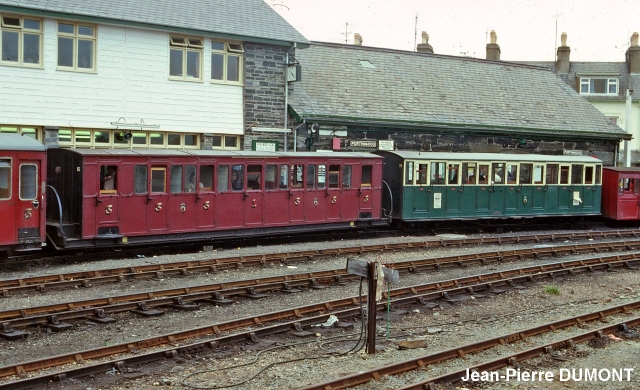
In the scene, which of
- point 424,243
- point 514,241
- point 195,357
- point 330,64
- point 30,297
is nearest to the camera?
point 195,357

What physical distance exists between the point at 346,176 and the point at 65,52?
870 cm

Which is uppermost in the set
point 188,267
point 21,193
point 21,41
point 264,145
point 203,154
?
point 21,41

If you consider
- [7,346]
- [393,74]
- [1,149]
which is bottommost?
[7,346]

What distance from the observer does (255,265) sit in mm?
17141

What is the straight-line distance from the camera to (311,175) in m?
21.8

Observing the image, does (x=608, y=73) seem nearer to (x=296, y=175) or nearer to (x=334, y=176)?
(x=334, y=176)

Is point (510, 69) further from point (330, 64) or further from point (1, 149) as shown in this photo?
point (1, 149)

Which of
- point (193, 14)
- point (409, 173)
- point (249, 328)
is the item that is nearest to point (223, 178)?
point (409, 173)

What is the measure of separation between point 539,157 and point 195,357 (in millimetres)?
20634

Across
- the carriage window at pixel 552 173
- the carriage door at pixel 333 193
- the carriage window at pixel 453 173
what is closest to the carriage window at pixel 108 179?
the carriage door at pixel 333 193

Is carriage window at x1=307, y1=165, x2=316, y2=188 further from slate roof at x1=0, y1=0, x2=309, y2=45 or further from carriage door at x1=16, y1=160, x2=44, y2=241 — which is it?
carriage door at x1=16, y1=160, x2=44, y2=241

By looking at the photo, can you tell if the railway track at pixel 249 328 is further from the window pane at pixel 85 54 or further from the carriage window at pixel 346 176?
the window pane at pixel 85 54

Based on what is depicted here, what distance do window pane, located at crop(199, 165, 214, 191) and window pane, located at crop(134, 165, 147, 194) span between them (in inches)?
62.7

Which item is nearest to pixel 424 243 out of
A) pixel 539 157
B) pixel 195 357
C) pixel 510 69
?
pixel 539 157
